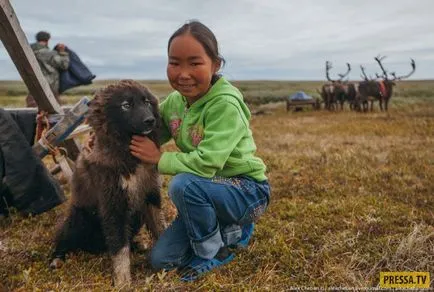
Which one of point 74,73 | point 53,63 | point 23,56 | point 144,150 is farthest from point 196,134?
point 53,63

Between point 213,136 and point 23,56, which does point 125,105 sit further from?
point 23,56

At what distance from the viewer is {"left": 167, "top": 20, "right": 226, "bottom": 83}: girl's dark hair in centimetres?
343

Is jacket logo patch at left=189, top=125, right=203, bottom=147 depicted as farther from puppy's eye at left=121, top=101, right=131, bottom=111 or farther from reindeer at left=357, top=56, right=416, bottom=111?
reindeer at left=357, top=56, right=416, bottom=111

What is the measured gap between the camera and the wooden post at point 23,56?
4086mm

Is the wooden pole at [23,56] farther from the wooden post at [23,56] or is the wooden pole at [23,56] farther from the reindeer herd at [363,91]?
the reindeer herd at [363,91]

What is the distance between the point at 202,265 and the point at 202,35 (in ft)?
6.03

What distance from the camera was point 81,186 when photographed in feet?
12.6

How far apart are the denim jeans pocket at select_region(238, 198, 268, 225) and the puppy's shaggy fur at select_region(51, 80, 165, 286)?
809mm

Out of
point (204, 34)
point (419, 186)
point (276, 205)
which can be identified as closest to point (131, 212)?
point (204, 34)

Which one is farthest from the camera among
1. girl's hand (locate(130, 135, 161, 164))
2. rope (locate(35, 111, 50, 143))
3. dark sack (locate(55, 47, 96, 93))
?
dark sack (locate(55, 47, 96, 93))

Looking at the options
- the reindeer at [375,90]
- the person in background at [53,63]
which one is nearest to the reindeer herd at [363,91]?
the reindeer at [375,90]

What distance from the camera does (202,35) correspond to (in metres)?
3.44

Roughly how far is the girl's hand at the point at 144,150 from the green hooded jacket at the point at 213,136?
8 centimetres

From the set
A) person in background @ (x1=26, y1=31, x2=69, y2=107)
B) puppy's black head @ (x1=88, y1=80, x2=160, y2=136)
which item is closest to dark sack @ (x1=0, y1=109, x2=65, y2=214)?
puppy's black head @ (x1=88, y1=80, x2=160, y2=136)
